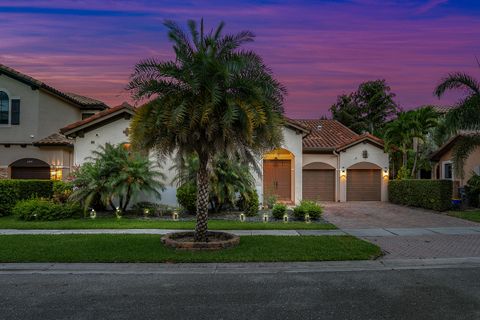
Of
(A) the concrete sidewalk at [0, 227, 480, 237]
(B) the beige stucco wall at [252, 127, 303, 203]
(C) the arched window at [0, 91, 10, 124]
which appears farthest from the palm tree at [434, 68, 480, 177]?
(C) the arched window at [0, 91, 10, 124]

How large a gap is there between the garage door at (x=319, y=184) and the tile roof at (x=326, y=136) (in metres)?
1.75

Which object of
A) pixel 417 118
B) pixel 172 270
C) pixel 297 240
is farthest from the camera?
pixel 417 118

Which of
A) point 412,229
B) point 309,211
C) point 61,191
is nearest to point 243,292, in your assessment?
point 412,229

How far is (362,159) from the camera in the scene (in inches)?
1033

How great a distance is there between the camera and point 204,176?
10.6m

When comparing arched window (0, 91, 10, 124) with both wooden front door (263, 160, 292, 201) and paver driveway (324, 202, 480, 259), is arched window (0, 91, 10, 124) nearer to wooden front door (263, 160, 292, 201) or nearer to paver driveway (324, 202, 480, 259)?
wooden front door (263, 160, 292, 201)

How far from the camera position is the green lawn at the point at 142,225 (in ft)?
44.7

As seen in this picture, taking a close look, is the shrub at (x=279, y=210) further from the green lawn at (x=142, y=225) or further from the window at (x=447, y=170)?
the window at (x=447, y=170)

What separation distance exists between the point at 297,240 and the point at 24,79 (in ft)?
65.0

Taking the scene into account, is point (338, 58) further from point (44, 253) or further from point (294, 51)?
point (44, 253)

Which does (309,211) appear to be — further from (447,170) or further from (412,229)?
(447,170)

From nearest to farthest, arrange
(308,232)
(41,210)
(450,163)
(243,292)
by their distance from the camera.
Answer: (243,292), (308,232), (41,210), (450,163)

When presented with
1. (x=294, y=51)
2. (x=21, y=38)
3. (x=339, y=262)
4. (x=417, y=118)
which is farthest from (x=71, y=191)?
(x=417, y=118)

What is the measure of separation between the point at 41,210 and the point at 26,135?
10.0 metres
